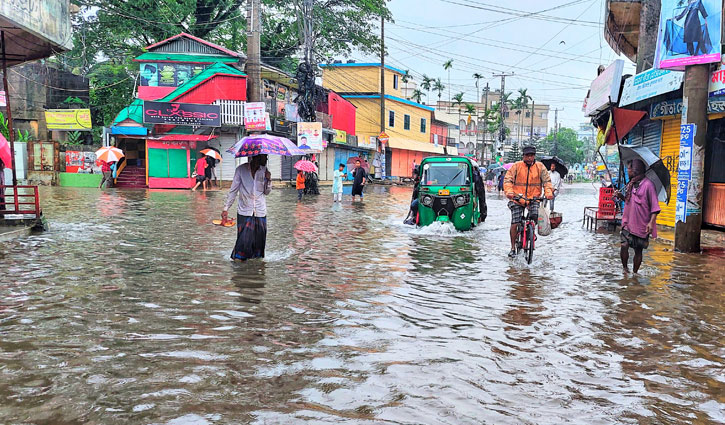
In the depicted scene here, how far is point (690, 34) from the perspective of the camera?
1102 cm

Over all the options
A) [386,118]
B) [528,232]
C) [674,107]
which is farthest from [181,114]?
[528,232]

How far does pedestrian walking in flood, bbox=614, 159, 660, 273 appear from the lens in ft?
28.5

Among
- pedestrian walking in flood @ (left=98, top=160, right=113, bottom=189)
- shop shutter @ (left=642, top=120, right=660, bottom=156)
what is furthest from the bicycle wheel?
pedestrian walking in flood @ (left=98, top=160, right=113, bottom=189)

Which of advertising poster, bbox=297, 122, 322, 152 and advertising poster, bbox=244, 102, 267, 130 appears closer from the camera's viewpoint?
advertising poster, bbox=244, 102, 267, 130

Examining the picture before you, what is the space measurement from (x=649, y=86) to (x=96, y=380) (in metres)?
14.3

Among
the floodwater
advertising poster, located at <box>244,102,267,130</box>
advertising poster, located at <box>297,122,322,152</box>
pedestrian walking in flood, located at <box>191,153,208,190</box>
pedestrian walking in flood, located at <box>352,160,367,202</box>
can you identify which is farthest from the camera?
pedestrian walking in flood, located at <box>191,153,208,190</box>

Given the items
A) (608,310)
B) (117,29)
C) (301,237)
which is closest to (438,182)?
(301,237)

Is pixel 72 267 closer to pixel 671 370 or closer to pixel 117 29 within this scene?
pixel 671 370

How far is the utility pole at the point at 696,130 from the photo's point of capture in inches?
427

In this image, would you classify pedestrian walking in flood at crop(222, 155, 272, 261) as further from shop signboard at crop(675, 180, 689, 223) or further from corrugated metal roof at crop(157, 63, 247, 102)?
corrugated metal roof at crop(157, 63, 247, 102)

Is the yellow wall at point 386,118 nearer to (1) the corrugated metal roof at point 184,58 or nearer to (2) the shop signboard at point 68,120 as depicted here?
(1) the corrugated metal roof at point 184,58

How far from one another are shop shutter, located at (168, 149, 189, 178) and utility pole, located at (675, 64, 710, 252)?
27.4 metres

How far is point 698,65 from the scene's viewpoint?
1088cm

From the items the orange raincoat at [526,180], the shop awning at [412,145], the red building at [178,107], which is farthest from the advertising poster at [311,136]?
the shop awning at [412,145]
